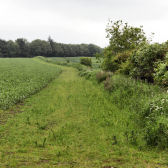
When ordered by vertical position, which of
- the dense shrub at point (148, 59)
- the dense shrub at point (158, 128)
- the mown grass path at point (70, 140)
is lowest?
the mown grass path at point (70, 140)

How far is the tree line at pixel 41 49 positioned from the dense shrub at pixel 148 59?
237 ft

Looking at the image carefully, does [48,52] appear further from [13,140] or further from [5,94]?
[13,140]

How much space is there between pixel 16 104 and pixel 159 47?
9.77m

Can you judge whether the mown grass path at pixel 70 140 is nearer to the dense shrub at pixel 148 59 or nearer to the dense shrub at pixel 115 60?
the dense shrub at pixel 148 59

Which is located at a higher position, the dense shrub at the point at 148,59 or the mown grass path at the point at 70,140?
the dense shrub at the point at 148,59

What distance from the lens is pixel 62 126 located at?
5.98 metres

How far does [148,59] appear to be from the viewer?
35.3ft

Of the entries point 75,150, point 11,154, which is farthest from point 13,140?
point 75,150

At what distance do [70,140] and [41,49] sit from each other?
91.4 m

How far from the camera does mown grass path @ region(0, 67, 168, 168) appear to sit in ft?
12.2

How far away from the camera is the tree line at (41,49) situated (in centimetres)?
8400

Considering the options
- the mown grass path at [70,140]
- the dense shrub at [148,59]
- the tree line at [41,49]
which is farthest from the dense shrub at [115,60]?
the tree line at [41,49]

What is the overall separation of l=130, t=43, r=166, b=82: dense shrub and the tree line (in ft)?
237

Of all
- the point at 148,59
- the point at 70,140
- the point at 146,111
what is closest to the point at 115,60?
the point at 148,59
